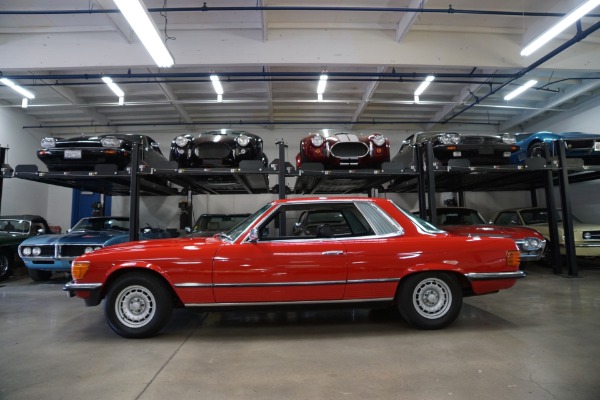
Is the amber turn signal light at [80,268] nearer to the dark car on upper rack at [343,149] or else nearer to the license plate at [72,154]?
the license plate at [72,154]

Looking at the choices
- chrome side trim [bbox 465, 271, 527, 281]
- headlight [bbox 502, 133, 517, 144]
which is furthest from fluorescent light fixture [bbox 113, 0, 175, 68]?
headlight [bbox 502, 133, 517, 144]

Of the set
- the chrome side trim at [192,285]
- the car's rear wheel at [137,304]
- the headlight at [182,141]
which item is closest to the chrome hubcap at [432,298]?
the chrome side trim at [192,285]

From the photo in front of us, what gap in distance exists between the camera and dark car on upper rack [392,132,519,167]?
5.86 meters

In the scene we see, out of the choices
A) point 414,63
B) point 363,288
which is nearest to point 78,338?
point 363,288

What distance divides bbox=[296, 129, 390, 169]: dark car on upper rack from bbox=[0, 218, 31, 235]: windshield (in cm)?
686

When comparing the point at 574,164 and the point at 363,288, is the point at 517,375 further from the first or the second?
the point at 574,164

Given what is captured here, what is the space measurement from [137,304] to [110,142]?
11.9 ft

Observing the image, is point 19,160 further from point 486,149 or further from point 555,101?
point 555,101

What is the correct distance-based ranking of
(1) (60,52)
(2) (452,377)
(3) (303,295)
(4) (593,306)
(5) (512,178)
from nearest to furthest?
(2) (452,377), (3) (303,295), (4) (593,306), (1) (60,52), (5) (512,178)

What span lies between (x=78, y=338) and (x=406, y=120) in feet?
36.5

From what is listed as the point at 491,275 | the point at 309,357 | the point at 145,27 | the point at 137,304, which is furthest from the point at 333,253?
the point at 145,27

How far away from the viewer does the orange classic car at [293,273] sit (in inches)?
119

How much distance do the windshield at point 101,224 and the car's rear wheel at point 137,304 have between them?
182 inches

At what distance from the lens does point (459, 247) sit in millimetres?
3156
